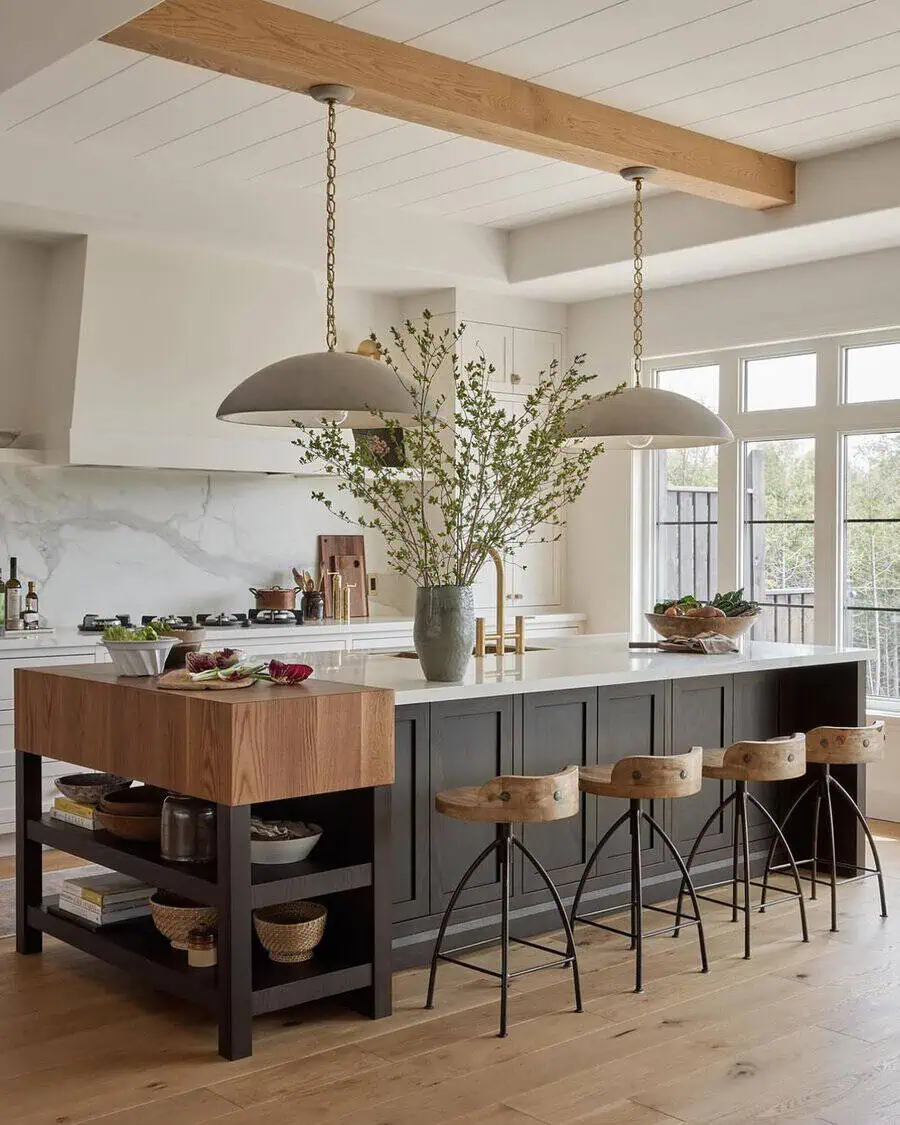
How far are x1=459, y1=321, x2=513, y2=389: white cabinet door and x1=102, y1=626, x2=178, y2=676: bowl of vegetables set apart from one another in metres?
3.67

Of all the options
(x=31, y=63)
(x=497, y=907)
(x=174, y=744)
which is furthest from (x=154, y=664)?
(x=31, y=63)

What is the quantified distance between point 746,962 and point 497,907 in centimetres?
82

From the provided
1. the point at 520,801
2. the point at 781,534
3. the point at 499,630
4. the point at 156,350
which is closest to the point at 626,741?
the point at 499,630

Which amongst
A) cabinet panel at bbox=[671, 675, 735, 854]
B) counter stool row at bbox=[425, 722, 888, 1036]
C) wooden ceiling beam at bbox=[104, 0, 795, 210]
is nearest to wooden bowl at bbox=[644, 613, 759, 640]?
cabinet panel at bbox=[671, 675, 735, 854]

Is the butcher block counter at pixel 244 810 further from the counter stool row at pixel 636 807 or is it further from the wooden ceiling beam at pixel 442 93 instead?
the wooden ceiling beam at pixel 442 93

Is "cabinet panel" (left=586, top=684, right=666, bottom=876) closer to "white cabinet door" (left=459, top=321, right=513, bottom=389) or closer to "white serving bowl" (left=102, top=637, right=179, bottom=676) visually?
"white serving bowl" (left=102, top=637, right=179, bottom=676)

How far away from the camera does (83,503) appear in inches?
259

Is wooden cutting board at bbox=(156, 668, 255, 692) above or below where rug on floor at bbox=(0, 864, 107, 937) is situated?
above

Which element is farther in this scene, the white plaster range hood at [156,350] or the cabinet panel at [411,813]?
the white plaster range hood at [156,350]

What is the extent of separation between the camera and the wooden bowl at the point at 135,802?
13.1 ft


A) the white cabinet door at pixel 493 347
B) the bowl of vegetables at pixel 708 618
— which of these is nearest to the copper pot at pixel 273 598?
the white cabinet door at pixel 493 347

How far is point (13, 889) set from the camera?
5.07 m

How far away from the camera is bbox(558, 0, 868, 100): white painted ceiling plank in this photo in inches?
162

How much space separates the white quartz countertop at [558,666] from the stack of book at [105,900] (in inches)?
35.4
